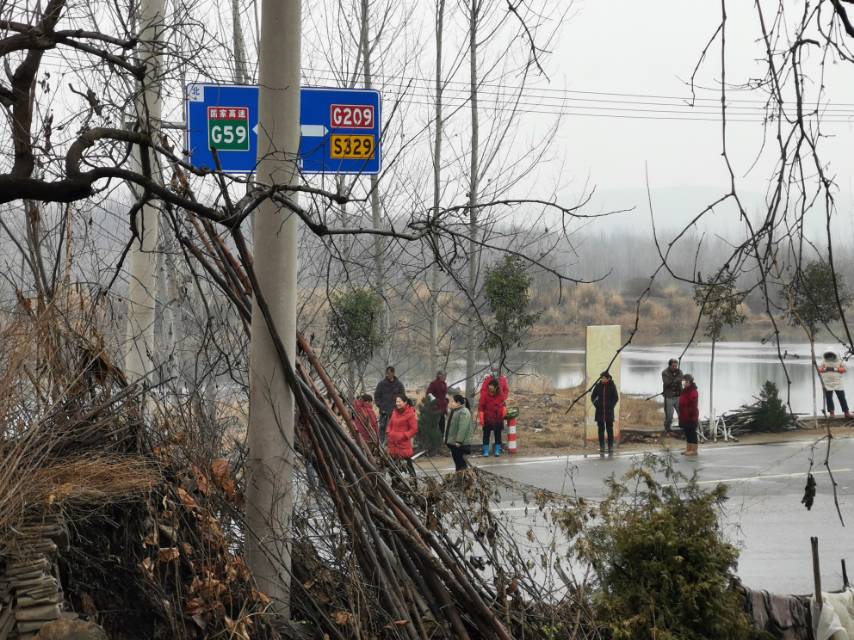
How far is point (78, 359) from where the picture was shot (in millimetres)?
5117

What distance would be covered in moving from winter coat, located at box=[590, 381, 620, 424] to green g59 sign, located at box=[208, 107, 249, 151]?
40.3 feet

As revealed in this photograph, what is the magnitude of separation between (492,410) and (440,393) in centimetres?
101

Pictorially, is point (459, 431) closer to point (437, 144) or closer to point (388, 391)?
point (388, 391)

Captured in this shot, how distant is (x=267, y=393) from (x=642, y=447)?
1612 centimetres

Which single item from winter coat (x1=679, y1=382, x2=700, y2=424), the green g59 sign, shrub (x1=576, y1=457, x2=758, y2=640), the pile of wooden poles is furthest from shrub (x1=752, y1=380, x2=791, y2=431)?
the pile of wooden poles

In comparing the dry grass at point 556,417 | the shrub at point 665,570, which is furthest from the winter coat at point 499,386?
the shrub at point 665,570

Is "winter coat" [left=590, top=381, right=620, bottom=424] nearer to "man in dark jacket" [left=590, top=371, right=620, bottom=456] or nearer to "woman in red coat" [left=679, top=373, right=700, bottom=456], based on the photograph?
"man in dark jacket" [left=590, top=371, right=620, bottom=456]

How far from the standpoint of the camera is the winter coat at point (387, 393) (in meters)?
16.7

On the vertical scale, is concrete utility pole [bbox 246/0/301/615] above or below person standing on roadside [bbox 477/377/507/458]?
above

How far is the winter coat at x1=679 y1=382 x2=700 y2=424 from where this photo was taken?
719 inches

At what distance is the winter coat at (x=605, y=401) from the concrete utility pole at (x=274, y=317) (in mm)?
13437

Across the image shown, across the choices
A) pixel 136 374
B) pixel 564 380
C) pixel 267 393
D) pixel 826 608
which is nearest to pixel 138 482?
pixel 267 393

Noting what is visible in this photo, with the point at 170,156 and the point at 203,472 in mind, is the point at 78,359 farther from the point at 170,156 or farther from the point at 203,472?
the point at 170,156

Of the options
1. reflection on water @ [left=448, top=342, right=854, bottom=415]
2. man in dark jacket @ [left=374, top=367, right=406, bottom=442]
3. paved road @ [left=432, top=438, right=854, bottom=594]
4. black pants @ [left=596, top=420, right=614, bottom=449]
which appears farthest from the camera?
reflection on water @ [left=448, top=342, right=854, bottom=415]
